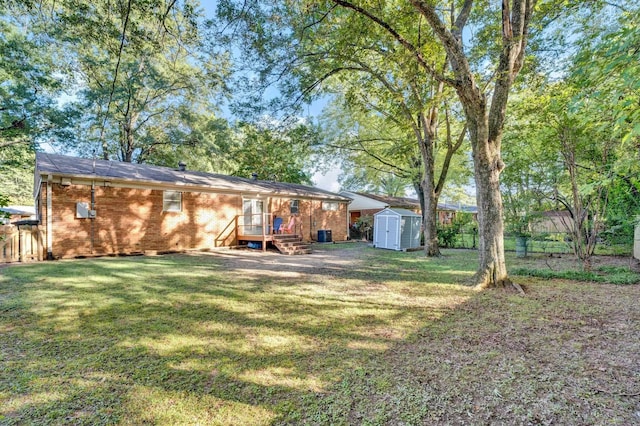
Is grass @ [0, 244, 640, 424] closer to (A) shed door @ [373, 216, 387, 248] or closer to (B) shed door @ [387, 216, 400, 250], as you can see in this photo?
(B) shed door @ [387, 216, 400, 250]

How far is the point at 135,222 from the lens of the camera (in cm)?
1153

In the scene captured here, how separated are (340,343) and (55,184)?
36.7 feet

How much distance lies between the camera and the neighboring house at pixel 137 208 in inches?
395

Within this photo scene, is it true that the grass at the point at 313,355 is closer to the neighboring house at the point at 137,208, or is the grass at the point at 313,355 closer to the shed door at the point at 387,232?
the neighboring house at the point at 137,208

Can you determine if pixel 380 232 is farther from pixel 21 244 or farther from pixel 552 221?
pixel 21 244

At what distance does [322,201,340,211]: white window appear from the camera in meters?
19.3

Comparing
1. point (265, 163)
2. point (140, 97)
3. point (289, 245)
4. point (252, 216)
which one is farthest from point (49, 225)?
point (265, 163)

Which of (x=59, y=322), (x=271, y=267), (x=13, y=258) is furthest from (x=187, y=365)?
(x=13, y=258)

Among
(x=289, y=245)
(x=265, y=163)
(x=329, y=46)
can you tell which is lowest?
(x=289, y=245)

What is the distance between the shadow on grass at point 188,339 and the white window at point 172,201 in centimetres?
516

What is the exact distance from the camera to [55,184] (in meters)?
9.87

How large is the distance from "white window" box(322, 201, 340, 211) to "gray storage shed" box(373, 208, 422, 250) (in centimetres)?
410

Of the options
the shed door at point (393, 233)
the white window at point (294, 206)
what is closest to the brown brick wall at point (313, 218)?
the white window at point (294, 206)

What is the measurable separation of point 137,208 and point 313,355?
10976 mm
